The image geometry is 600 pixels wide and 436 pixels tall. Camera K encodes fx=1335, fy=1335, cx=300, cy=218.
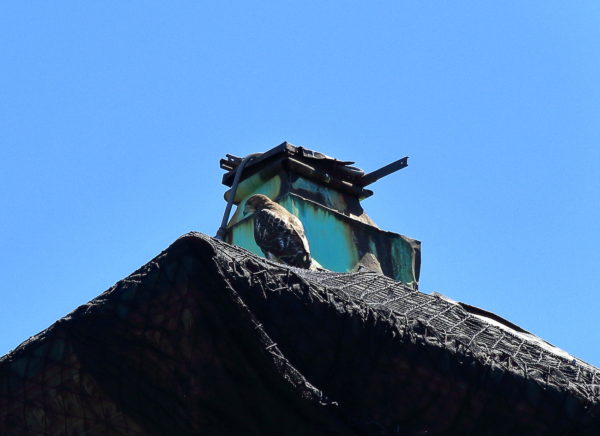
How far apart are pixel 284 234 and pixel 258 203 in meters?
0.32


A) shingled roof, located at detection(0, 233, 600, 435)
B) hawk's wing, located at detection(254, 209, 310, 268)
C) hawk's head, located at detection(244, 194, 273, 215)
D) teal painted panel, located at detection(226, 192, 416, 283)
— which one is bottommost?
shingled roof, located at detection(0, 233, 600, 435)

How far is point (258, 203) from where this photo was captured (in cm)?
888

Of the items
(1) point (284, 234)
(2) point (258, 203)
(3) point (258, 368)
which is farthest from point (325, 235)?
(3) point (258, 368)

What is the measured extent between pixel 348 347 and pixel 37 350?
33.5 inches

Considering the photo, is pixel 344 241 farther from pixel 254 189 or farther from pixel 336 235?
pixel 254 189

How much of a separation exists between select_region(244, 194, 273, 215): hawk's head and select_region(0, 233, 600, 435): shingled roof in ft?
16.7

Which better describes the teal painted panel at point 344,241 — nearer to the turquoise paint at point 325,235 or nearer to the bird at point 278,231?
the turquoise paint at point 325,235

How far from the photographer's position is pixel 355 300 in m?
3.62

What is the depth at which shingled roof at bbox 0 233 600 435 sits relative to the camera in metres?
3.37

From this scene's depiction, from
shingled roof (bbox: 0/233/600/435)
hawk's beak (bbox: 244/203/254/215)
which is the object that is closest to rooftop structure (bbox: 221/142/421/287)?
hawk's beak (bbox: 244/203/254/215)

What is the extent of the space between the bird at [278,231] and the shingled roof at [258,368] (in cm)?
474

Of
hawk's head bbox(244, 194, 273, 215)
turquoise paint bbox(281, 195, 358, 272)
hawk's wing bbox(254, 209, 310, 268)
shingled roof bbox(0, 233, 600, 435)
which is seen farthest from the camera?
hawk's head bbox(244, 194, 273, 215)

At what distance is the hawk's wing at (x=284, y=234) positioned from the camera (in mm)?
8617

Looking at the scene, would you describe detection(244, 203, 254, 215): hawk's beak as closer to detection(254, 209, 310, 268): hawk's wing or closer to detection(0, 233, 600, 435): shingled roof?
detection(254, 209, 310, 268): hawk's wing
